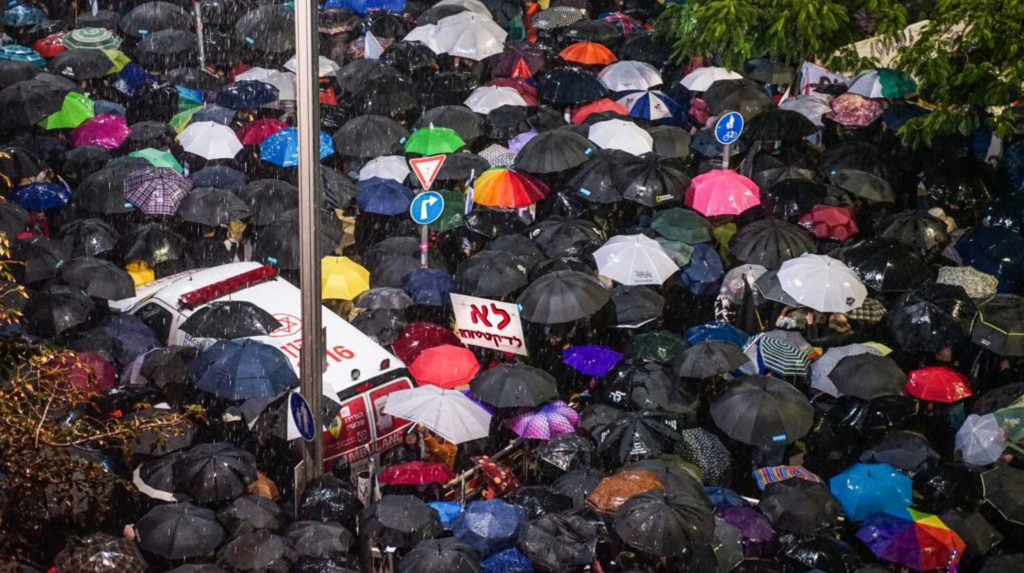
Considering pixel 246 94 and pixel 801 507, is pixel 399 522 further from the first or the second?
pixel 246 94

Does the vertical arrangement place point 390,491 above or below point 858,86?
below

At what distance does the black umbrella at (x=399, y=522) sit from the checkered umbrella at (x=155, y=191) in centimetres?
628

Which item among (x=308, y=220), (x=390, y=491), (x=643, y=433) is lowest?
(x=390, y=491)

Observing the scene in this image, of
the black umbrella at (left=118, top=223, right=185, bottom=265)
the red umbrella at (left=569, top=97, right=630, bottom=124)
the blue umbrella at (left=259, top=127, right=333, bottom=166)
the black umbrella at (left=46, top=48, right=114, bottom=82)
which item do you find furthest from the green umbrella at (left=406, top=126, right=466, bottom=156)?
the black umbrella at (left=46, top=48, right=114, bottom=82)

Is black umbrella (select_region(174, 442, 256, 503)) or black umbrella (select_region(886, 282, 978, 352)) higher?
black umbrella (select_region(886, 282, 978, 352))

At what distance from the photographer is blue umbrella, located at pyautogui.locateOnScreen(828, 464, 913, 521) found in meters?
11.8

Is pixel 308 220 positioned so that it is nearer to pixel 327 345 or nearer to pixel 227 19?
pixel 327 345

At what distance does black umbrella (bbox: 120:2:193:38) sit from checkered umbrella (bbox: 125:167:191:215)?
591 cm

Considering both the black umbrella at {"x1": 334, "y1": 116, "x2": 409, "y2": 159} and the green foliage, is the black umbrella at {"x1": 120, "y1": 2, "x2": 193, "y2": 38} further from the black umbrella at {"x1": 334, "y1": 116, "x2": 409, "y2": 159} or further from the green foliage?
the green foliage

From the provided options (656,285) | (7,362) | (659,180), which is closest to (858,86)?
(659,180)

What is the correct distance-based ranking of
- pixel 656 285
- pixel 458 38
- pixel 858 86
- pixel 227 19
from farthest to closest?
pixel 227 19
pixel 458 38
pixel 858 86
pixel 656 285

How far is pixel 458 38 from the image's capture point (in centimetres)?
2017

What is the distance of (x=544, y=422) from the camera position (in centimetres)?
1271

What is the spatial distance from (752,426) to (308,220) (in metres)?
4.55
